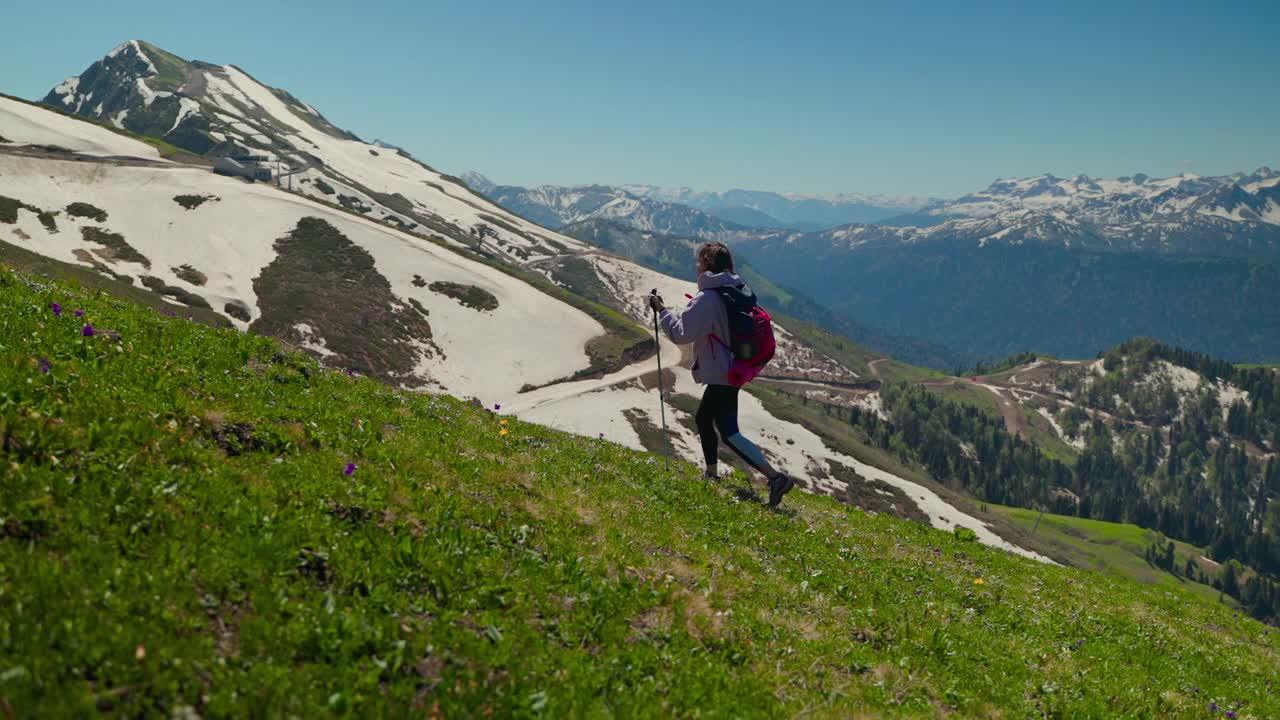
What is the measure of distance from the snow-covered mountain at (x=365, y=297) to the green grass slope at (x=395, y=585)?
6499cm

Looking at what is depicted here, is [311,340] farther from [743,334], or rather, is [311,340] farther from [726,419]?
[743,334]

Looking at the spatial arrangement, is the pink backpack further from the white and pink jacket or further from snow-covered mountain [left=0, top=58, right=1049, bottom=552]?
snow-covered mountain [left=0, top=58, right=1049, bottom=552]

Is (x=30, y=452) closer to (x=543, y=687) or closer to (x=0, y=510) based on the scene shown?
(x=0, y=510)

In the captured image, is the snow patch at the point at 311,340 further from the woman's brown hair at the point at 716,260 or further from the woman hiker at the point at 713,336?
the woman's brown hair at the point at 716,260

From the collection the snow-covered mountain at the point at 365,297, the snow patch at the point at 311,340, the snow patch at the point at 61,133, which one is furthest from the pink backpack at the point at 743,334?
the snow patch at the point at 61,133

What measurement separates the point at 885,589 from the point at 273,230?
13182 cm

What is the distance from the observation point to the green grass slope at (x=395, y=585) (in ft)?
16.2

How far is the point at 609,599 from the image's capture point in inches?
297

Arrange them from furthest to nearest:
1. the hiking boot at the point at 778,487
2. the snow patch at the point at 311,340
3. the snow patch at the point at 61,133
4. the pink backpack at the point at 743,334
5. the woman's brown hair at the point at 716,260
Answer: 1. the snow patch at the point at 61,133
2. the snow patch at the point at 311,340
3. the hiking boot at the point at 778,487
4. the woman's brown hair at the point at 716,260
5. the pink backpack at the point at 743,334

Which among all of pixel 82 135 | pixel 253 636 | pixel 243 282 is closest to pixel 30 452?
pixel 253 636

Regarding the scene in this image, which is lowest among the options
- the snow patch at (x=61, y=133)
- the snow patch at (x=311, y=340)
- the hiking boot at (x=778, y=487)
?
the snow patch at (x=311, y=340)

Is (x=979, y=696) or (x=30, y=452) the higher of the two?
(x=30, y=452)

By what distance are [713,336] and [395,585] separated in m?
8.48

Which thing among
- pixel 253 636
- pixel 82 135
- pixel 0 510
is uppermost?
pixel 82 135
